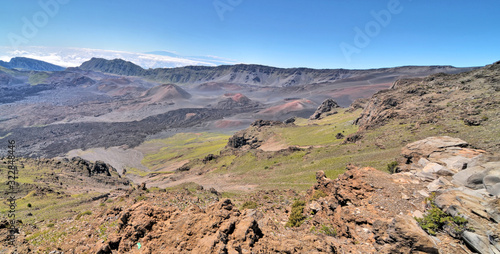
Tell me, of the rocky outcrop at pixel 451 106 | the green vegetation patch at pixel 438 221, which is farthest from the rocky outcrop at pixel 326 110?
the green vegetation patch at pixel 438 221

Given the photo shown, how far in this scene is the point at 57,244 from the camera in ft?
32.4

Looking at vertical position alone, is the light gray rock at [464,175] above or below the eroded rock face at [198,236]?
above

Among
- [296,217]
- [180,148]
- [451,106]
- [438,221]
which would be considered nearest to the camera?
[438,221]

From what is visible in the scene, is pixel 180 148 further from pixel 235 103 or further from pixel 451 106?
pixel 235 103

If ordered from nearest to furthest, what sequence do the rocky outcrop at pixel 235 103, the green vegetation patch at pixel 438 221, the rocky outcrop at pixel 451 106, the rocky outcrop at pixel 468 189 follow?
the rocky outcrop at pixel 468 189
the green vegetation patch at pixel 438 221
the rocky outcrop at pixel 451 106
the rocky outcrop at pixel 235 103

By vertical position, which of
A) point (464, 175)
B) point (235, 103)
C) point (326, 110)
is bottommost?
point (235, 103)

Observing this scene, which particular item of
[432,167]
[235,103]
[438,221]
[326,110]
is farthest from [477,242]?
[235,103]

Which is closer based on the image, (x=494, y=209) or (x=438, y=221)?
(x=494, y=209)

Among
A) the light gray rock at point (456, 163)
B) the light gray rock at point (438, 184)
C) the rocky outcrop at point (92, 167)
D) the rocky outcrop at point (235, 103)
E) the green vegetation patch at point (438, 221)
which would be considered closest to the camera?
the green vegetation patch at point (438, 221)

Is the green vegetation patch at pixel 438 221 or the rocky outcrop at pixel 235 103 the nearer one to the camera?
the green vegetation patch at pixel 438 221

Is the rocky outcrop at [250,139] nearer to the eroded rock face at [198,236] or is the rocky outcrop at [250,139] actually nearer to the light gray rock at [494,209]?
the eroded rock face at [198,236]

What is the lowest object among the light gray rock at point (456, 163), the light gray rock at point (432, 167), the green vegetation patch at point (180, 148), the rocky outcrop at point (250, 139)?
the green vegetation patch at point (180, 148)

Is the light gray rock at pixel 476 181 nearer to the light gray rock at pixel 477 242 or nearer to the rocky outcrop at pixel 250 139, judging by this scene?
the light gray rock at pixel 477 242

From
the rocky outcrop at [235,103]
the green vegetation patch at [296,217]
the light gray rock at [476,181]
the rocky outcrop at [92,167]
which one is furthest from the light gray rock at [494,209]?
the rocky outcrop at [235,103]
